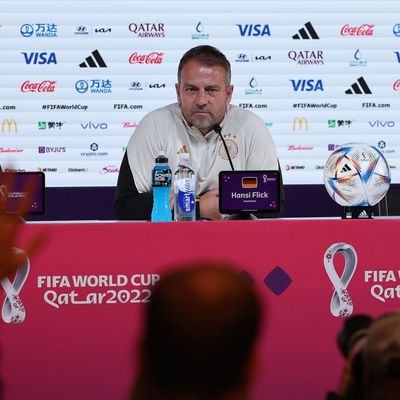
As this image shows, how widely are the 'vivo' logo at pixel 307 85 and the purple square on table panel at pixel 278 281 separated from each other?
3.35m

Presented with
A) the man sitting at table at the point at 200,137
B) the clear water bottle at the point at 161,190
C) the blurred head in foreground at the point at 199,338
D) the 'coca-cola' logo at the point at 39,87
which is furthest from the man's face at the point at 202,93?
the blurred head in foreground at the point at 199,338

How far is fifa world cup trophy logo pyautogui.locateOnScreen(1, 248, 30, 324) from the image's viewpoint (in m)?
2.73

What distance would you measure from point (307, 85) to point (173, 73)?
0.81 meters

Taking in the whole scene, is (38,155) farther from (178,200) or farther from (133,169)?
(178,200)

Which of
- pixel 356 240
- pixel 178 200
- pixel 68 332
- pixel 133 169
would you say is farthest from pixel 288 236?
pixel 133 169

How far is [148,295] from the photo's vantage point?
108 inches

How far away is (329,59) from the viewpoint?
6.04m

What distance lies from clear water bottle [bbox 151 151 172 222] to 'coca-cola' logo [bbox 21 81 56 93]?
2.78 metres

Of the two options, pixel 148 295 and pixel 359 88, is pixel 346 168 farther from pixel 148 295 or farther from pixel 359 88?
pixel 359 88

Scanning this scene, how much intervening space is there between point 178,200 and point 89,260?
17.3 inches

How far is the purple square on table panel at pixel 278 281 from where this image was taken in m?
2.79

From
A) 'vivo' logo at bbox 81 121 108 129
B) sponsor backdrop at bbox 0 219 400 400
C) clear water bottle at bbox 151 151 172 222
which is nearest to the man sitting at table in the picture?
clear water bottle at bbox 151 151 172 222

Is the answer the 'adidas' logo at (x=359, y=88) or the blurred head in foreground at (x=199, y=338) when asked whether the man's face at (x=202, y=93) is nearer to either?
the 'adidas' logo at (x=359, y=88)

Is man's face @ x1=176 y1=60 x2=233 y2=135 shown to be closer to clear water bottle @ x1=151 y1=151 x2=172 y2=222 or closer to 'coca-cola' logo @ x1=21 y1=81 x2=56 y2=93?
clear water bottle @ x1=151 y1=151 x2=172 y2=222
